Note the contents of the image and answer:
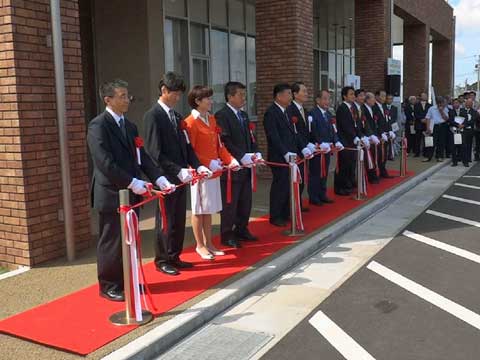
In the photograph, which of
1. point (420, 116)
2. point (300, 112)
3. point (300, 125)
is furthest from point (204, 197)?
point (420, 116)

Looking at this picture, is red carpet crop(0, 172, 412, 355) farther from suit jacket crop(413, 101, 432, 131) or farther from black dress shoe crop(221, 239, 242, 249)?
suit jacket crop(413, 101, 432, 131)

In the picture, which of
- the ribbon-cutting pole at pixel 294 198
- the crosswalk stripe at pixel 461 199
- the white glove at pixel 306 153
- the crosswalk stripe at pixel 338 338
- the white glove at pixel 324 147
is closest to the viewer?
the crosswalk stripe at pixel 338 338

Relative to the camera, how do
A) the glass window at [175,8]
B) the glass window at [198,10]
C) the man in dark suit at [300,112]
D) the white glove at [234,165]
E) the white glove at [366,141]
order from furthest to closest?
the glass window at [198,10] → the glass window at [175,8] → the white glove at [366,141] → the man in dark suit at [300,112] → the white glove at [234,165]

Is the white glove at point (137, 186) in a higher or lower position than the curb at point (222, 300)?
higher

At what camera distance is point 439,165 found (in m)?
15.1

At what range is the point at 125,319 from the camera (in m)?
4.36

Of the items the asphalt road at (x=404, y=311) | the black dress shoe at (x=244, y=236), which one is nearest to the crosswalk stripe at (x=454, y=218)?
the asphalt road at (x=404, y=311)

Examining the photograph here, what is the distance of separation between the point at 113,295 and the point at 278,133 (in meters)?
3.70

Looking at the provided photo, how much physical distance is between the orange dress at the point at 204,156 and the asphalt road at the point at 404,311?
1655 millimetres

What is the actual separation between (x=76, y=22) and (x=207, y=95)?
1729 mm

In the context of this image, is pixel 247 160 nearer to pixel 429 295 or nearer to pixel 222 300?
pixel 222 300

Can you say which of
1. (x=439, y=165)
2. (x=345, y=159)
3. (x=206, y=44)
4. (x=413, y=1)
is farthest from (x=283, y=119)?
(x=413, y=1)

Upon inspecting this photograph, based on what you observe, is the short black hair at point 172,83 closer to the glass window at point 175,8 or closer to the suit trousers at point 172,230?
the suit trousers at point 172,230

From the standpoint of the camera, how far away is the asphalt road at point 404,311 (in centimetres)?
404
